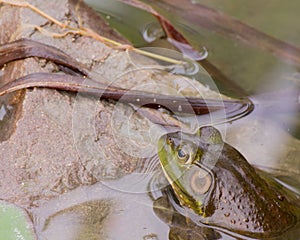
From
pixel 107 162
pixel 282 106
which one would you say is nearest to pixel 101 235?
pixel 107 162

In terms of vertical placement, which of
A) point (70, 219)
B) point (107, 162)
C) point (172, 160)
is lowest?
point (70, 219)

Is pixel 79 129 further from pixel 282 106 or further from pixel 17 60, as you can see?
pixel 282 106

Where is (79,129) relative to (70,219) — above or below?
above

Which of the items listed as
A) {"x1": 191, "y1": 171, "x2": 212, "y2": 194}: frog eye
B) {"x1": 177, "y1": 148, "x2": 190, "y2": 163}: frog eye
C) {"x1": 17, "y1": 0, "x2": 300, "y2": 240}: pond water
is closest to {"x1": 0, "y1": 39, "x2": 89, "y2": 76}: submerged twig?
{"x1": 17, "y1": 0, "x2": 300, "y2": 240}: pond water

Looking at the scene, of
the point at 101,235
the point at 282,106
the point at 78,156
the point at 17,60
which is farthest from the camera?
the point at 282,106

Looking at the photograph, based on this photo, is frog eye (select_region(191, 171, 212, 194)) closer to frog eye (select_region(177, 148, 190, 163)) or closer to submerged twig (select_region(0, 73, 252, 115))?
frog eye (select_region(177, 148, 190, 163))

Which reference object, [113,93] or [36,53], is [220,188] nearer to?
[113,93]

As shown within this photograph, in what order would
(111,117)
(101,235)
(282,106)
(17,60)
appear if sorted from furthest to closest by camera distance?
(282,106)
(17,60)
(111,117)
(101,235)
